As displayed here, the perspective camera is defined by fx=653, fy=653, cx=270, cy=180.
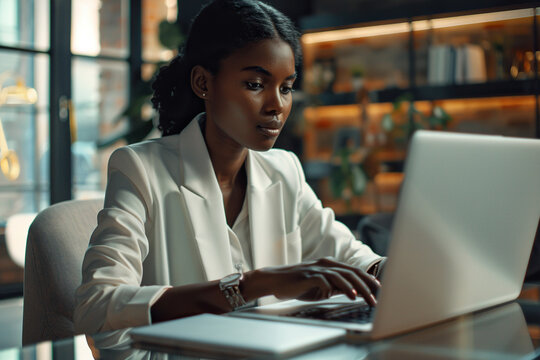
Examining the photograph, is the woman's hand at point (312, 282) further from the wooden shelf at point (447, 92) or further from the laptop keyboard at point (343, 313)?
the wooden shelf at point (447, 92)

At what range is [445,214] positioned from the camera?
2.51ft

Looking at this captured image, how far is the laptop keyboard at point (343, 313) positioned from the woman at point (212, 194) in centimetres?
12

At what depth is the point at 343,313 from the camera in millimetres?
918

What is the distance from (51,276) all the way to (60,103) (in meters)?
3.93

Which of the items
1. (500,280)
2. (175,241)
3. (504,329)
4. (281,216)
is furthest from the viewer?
(281,216)

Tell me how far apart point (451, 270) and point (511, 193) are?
165 millimetres

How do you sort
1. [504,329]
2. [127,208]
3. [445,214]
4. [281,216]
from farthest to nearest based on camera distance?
[281,216] < [127,208] < [504,329] < [445,214]

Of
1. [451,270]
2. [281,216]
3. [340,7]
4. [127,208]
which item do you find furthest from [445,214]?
[340,7]

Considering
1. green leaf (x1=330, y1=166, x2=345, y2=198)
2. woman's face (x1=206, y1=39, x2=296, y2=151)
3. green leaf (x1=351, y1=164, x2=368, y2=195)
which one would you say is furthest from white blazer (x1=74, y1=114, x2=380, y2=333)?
green leaf (x1=330, y1=166, x2=345, y2=198)

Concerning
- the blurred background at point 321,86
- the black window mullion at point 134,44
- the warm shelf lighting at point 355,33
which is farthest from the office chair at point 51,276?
the warm shelf lighting at point 355,33

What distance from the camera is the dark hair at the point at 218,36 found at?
1.41m

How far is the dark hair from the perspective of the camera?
4.61 ft

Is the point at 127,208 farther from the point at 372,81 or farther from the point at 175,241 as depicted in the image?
the point at 372,81

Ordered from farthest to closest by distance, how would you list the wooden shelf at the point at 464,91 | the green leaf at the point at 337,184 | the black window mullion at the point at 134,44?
1. the black window mullion at the point at 134,44
2. the green leaf at the point at 337,184
3. the wooden shelf at the point at 464,91
